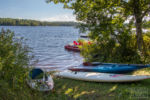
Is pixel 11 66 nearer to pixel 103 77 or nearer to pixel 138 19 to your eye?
pixel 103 77

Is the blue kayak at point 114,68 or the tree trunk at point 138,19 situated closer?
the blue kayak at point 114,68

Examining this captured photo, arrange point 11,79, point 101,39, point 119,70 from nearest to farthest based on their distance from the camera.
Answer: point 11,79
point 119,70
point 101,39

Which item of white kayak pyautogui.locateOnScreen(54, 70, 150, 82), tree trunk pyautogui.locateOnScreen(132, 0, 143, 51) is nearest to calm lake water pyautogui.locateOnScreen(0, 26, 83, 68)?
white kayak pyautogui.locateOnScreen(54, 70, 150, 82)

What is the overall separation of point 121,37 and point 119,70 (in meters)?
2.59

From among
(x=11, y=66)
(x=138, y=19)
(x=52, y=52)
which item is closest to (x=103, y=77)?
(x=138, y=19)

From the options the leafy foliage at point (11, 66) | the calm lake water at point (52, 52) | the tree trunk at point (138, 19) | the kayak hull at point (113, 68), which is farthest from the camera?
the calm lake water at point (52, 52)

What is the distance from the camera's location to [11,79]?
3691 mm

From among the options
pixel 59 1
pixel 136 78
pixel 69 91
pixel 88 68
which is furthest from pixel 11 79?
pixel 59 1

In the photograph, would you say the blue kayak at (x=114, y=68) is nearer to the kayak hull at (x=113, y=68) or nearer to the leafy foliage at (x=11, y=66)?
the kayak hull at (x=113, y=68)

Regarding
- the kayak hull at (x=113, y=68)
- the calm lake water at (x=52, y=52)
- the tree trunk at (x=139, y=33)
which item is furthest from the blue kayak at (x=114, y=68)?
the calm lake water at (x=52, y=52)

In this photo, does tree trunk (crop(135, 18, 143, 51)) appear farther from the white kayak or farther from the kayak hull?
the white kayak

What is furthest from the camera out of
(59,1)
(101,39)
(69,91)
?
(101,39)

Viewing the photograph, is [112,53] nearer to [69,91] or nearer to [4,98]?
[69,91]

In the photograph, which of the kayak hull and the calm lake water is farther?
the calm lake water
